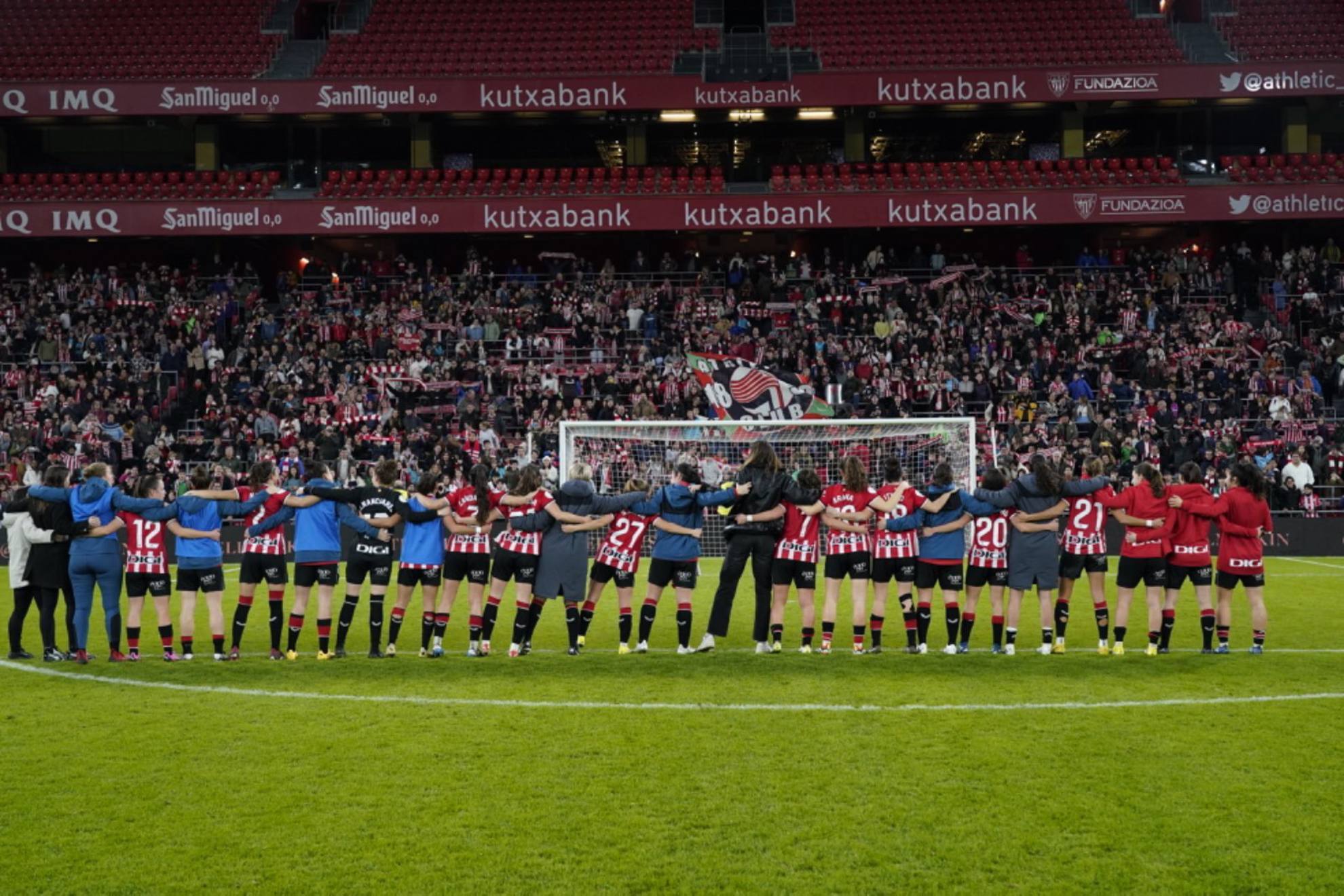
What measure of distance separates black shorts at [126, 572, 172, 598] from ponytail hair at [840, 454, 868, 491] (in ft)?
21.3

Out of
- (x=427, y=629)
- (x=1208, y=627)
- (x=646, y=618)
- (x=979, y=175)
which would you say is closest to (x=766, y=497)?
(x=646, y=618)

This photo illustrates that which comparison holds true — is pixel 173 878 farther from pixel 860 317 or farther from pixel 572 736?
pixel 860 317

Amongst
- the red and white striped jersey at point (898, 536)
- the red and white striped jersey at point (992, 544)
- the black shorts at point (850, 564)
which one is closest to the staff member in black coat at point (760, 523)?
the black shorts at point (850, 564)

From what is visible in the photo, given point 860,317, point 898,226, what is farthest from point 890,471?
point 898,226

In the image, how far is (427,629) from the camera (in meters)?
13.6

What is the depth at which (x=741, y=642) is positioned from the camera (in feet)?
47.7

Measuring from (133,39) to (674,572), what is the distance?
107ft

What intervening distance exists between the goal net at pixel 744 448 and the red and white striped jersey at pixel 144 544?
411 inches

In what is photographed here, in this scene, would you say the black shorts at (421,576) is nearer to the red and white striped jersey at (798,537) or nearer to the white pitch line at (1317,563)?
the red and white striped jersey at (798,537)

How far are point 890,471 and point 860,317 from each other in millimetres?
20990

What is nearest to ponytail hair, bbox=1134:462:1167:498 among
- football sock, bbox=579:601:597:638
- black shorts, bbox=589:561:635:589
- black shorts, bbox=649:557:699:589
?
black shorts, bbox=649:557:699:589

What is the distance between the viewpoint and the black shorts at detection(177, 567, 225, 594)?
12852mm

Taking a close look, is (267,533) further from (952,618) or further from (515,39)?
(515,39)

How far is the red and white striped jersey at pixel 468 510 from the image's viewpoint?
1318 cm
